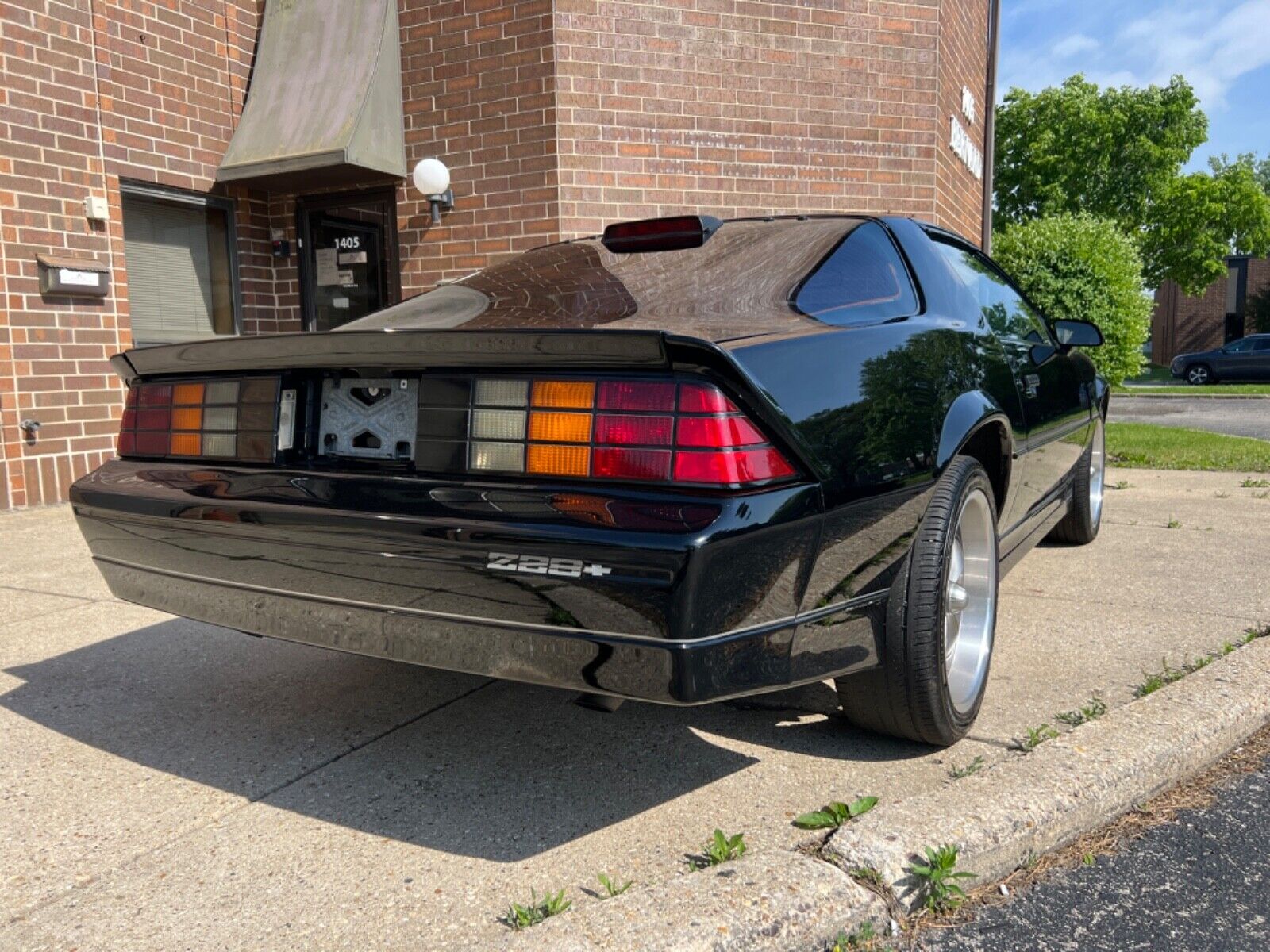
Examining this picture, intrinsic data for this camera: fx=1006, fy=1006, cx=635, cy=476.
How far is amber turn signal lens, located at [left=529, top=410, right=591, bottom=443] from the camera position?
6.57 ft

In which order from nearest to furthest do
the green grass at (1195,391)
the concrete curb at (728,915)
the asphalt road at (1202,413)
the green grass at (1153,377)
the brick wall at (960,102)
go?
the concrete curb at (728,915), the brick wall at (960,102), the asphalt road at (1202,413), the green grass at (1195,391), the green grass at (1153,377)

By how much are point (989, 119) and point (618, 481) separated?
11269 millimetres

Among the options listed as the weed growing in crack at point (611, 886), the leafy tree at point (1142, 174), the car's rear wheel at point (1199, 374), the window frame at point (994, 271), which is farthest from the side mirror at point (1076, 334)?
the leafy tree at point (1142, 174)

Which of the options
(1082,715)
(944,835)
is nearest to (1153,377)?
(1082,715)

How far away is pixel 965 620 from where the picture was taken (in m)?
2.84

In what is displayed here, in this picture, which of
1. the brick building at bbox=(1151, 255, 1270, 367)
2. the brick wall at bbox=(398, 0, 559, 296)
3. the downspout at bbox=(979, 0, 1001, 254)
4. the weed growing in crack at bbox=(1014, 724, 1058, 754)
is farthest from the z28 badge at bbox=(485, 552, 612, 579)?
the brick building at bbox=(1151, 255, 1270, 367)

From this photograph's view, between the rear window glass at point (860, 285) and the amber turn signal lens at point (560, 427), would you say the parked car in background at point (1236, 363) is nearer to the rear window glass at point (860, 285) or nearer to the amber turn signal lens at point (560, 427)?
the rear window glass at point (860, 285)

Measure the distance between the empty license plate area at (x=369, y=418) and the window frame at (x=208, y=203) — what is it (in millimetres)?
5712

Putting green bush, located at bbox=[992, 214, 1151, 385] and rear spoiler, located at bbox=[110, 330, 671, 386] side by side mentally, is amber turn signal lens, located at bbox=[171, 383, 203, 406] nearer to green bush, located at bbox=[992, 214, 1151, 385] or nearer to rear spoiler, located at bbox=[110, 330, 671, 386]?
rear spoiler, located at bbox=[110, 330, 671, 386]

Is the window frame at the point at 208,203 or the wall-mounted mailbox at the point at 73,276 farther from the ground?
the window frame at the point at 208,203

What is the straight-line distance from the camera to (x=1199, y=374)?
29.8 meters

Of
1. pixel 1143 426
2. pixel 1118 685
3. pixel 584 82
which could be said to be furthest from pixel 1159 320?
pixel 1118 685

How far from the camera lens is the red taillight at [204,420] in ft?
8.05

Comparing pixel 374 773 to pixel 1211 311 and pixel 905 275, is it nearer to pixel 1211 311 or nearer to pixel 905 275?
pixel 905 275
